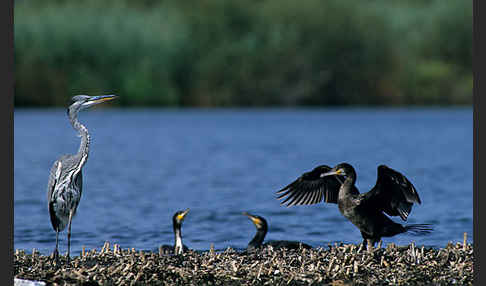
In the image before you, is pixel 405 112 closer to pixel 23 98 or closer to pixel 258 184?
pixel 23 98

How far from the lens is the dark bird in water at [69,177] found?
1008 cm

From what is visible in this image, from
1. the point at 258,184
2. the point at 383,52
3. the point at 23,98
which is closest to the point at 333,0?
the point at 383,52

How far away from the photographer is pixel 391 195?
10.7 m

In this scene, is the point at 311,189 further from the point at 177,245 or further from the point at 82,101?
the point at 82,101

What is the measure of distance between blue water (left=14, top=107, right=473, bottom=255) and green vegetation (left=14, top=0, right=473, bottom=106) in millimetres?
1565

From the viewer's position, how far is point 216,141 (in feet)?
130

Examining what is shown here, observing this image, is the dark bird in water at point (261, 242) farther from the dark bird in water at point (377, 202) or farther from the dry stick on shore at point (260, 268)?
the dark bird in water at point (377, 202)

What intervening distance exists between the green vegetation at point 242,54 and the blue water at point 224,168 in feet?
5.14

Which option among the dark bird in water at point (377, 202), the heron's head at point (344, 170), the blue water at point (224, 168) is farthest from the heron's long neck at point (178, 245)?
the heron's head at point (344, 170)

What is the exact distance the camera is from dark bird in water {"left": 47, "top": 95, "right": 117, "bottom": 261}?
1008cm

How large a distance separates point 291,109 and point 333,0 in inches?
311

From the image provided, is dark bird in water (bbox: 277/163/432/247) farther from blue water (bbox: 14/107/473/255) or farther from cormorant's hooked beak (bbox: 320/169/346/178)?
blue water (bbox: 14/107/473/255)

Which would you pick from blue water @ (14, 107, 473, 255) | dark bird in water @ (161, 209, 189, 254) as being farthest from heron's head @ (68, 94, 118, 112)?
blue water @ (14, 107, 473, 255)

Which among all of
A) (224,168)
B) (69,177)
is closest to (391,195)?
(69,177)
